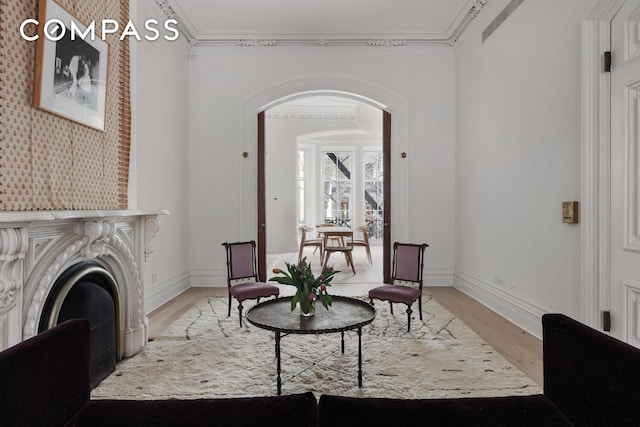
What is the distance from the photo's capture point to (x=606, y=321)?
2740 mm

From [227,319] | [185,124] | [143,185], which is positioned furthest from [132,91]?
[227,319]

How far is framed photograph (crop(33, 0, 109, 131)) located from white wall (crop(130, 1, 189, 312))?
0.67 meters

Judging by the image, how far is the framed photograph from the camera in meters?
2.30

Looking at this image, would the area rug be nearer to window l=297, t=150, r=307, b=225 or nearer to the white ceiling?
the white ceiling

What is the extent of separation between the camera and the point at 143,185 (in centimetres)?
419

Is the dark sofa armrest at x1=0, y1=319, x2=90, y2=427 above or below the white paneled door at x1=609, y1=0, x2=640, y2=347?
below

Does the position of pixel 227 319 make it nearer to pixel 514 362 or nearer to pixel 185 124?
pixel 514 362

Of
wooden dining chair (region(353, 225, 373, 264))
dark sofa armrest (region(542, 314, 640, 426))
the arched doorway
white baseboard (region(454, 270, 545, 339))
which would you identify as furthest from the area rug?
wooden dining chair (region(353, 225, 373, 264))

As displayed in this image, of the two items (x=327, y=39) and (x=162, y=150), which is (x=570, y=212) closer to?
(x=327, y=39)

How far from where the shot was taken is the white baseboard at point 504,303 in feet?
11.9

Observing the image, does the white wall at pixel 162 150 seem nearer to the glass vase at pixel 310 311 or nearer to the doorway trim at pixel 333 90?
the doorway trim at pixel 333 90

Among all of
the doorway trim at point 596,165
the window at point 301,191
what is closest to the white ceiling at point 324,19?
the doorway trim at point 596,165

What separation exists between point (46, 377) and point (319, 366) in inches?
75.4

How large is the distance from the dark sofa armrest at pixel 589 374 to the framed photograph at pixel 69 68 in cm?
299
